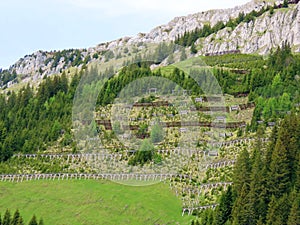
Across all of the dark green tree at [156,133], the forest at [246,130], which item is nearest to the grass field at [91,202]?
the forest at [246,130]

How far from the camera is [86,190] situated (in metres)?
83.6

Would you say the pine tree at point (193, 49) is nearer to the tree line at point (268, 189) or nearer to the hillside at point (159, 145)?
the hillside at point (159, 145)

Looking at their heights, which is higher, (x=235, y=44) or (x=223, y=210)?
(x=235, y=44)

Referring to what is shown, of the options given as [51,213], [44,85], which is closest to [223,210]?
[51,213]

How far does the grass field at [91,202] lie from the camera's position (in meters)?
70.7

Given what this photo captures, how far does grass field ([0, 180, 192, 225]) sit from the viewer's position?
232ft

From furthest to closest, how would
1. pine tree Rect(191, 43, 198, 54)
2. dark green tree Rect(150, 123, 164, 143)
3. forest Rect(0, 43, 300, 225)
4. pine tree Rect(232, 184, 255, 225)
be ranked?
pine tree Rect(191, 43, 198, 54) → dark green tree Rect(150, 123, 164, 143) → forest Rect(0, 43, 300, 225) → pine tree Rect(232, 184, 255, 225)

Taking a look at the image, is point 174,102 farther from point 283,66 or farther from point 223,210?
point 223,210

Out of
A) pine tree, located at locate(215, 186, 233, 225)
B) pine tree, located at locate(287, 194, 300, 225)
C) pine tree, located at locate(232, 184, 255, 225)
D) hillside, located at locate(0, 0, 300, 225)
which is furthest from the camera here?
hillside, located at locate(0, 0, 300, 225)

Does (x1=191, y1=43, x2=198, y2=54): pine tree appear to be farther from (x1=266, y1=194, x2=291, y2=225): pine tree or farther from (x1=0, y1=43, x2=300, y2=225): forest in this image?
(x1=266, y1=194, x2=291, y2=225): pine tree

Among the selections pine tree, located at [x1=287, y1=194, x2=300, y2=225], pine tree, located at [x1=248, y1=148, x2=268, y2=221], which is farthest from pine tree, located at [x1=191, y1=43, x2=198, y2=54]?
pine tree, located at [x1=287, y1=194, x2=300, y2=225]

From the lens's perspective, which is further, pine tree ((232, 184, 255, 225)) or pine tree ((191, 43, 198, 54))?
pine tree ((191, 43, 198, 54))

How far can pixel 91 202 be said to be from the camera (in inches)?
3056

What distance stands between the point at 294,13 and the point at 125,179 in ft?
392
